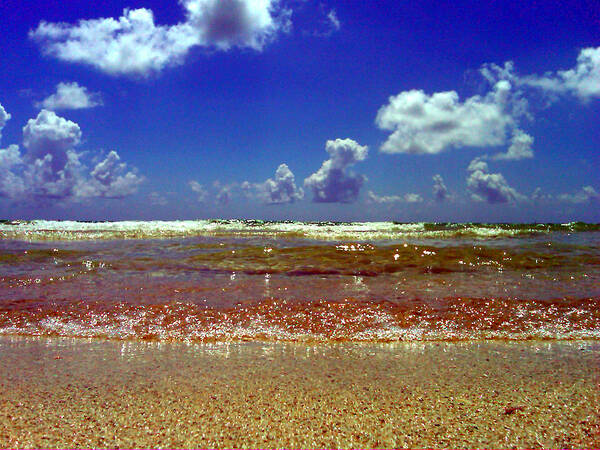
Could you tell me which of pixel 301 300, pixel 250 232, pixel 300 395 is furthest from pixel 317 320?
pixel 250 232

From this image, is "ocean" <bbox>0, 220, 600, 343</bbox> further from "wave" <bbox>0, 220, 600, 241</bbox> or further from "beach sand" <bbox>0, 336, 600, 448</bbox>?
"wave" <bbox>0, 220, 600, 241</bbox>

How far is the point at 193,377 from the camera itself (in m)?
2.71

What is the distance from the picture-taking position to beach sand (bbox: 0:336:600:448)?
6.61ft

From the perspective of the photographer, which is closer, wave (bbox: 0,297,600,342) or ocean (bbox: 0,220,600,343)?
wave (bbox: 0,297,600,342)

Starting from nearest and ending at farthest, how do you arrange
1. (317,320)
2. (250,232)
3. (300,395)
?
(300,395), (317,320), (250,232)

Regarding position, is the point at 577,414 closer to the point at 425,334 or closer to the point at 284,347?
the point at 425,334

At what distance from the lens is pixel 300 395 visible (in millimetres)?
2443

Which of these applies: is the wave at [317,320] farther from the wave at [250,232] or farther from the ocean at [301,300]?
the wave at [250,232]

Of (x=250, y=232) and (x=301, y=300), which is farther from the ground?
(x=250, y=232)

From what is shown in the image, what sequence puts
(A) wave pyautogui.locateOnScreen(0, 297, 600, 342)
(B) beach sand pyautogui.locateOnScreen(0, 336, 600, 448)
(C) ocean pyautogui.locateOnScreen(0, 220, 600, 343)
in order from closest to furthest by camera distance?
(B) beach sand pyautogui.locateOnScreen(0, 336, 600, 448), (A) wave pyautogui.locateOnScreen(0, 297, 600, 342), (C) ocean pyautogui.locateOnScreen(0, 220, 600, 343)

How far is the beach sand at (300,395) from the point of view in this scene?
6.61ft

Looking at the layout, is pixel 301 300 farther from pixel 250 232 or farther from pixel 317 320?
pixel 250 232

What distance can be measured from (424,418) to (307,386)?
0.75 m

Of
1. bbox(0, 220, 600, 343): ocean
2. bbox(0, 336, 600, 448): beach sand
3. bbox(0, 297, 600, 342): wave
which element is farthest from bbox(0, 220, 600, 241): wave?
bbox(0, 336, 600, 448): beach sand
